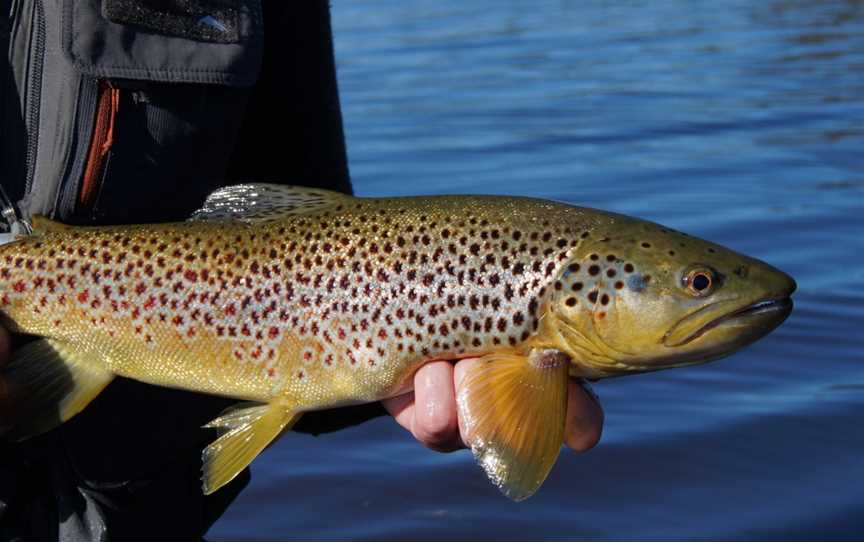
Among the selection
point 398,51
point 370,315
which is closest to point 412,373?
point 370,315

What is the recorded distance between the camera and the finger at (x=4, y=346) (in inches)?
133

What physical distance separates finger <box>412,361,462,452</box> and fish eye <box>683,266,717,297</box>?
63cm

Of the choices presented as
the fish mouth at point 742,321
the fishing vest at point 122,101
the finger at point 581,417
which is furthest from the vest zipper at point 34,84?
the fish mouth at point 742,321

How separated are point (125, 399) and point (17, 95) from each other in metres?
0.89

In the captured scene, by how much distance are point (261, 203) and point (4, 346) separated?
76cm

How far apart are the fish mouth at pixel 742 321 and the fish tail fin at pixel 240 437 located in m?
0.98

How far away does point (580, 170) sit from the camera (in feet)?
35.2

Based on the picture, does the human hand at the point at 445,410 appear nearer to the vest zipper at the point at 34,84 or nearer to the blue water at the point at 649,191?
the vest zipper at the point at 34,84

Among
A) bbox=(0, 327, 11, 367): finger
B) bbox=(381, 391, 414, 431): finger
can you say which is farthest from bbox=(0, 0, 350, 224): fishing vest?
bbox=(381, 391, 414, 431): finger

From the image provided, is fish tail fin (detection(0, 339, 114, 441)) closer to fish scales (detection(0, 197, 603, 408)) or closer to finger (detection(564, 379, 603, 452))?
fish scales (detection(0, 197, 603, 408))

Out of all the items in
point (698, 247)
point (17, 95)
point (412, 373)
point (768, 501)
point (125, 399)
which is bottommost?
point (768, 501)

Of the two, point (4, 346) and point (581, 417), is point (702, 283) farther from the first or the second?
point (4, 346)

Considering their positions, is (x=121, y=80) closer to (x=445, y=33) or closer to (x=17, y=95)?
(x=17, y=95)

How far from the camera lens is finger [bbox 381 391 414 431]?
346cm
